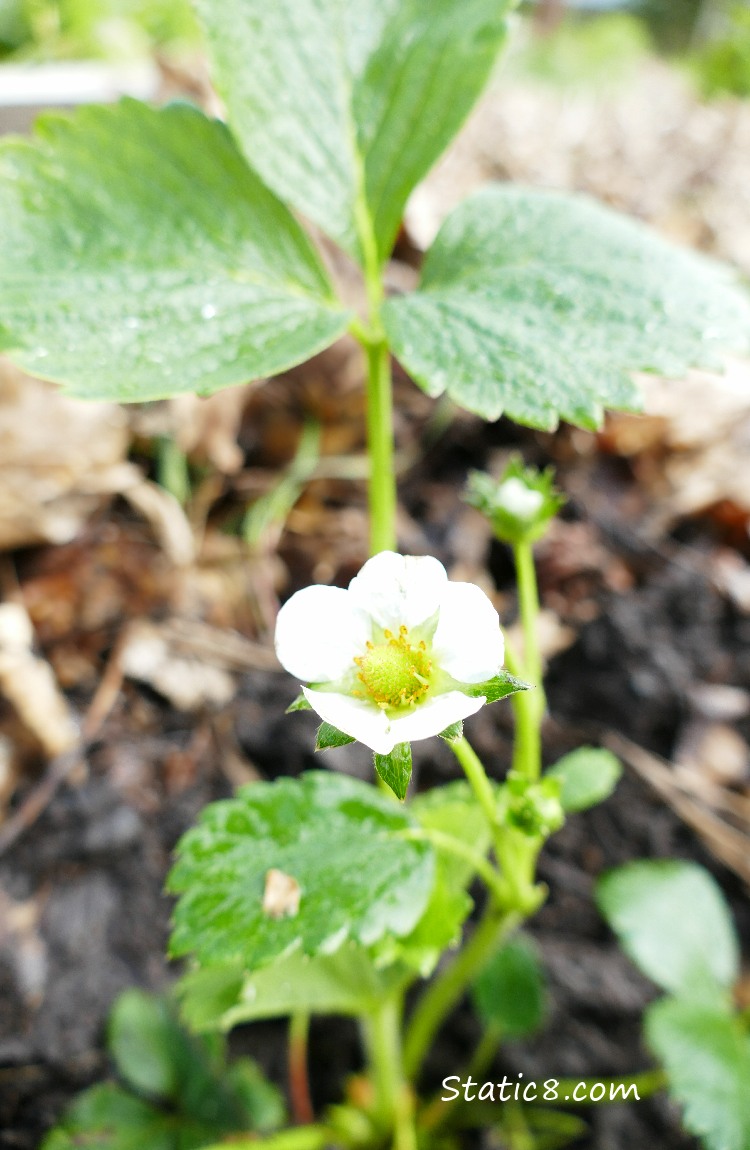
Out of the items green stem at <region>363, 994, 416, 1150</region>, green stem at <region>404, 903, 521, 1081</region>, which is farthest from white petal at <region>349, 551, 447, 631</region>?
green stem at <region>363, 994, 416, 1150</region>

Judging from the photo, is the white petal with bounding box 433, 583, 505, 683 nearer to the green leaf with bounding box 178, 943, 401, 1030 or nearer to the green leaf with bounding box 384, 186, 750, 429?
the green leaf with bounding box 384, 186, 750, 429

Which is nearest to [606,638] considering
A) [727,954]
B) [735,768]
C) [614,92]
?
[735,768]

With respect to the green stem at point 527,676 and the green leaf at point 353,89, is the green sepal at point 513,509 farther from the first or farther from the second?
the green leaf at point 353,89

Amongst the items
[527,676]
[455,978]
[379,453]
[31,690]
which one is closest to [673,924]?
[455,978]

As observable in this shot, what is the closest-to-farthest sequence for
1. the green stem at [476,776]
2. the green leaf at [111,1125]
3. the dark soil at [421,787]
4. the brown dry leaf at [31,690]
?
the green stem at [476,776] < the green leaf at [111,1125] < the dark soil at [421,787] < the brown dry leaf at [31,690]

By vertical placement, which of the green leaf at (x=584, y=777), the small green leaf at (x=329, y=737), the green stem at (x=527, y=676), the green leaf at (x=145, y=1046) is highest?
the small green leaf at (x=329, y=737)

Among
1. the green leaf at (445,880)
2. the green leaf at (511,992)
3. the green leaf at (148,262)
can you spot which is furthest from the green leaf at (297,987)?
the green leaf at (148,262)

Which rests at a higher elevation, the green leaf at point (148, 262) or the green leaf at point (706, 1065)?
the green leaf at point (148, 262)

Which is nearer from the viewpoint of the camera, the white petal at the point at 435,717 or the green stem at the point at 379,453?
the white petal at the point at 435,717
